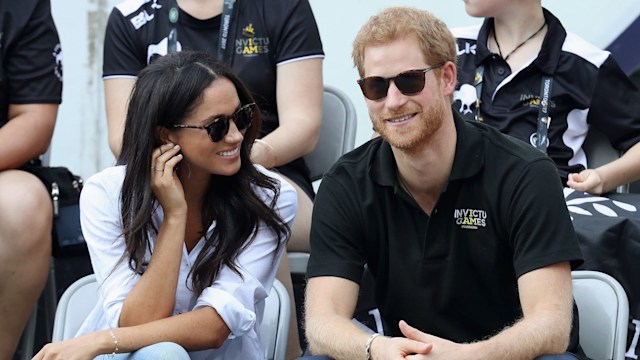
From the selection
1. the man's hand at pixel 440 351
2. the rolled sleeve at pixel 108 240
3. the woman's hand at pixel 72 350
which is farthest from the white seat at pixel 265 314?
the man's hand at pixel 440 351

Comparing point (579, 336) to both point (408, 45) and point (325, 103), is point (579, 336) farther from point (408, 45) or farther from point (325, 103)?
point (325, 103)

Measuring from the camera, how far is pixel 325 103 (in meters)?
4.28

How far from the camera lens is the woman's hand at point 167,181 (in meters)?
3.02

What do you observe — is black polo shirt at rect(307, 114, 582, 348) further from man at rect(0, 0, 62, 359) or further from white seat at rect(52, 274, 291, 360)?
man at rect(0, 0, 62, 359)

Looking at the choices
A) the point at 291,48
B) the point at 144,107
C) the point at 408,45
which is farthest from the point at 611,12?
the point at 144,107

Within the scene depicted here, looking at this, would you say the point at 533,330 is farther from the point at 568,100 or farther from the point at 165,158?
the point at 568,100

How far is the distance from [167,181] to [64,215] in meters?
0.98

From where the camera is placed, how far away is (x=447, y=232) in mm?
2936

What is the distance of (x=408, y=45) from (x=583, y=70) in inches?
45.4

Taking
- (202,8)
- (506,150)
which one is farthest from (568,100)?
(202,8)

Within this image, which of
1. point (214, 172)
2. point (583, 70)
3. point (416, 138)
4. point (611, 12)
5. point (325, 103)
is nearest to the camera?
point (416, 138)

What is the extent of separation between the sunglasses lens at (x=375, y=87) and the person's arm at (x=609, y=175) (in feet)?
3.54

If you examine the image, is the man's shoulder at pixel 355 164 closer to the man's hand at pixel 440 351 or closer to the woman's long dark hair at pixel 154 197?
the woman's long dark hair at pixel 154 197

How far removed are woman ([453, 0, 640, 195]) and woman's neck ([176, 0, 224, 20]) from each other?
88cm
